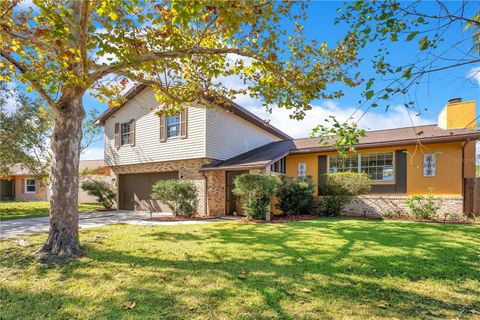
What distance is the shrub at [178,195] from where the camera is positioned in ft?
39.8

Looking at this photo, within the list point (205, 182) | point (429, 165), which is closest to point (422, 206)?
point (429, 165)

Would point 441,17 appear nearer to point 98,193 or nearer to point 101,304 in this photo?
point 101,304

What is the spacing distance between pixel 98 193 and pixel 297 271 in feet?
51.1

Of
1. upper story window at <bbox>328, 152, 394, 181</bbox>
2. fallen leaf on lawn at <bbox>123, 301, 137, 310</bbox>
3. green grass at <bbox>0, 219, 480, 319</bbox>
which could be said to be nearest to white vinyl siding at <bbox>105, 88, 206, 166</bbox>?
upper story window at <bbox>328, 152, 394, 181</bbox>

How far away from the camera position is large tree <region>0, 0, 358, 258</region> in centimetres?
506

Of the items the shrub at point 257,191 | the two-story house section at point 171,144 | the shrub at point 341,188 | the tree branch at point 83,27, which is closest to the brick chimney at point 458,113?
the shrub at point 341,188

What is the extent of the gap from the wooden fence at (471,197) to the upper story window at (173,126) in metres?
13.3

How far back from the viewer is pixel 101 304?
3482 millimetres

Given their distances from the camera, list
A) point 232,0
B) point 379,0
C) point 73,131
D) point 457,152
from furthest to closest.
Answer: point 457,152, point 73,131, point 232,0, point 379,0

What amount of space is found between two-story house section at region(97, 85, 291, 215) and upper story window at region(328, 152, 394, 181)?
4939 mm

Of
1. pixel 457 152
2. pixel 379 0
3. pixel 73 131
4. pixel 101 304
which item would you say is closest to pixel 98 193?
pixel 73 131

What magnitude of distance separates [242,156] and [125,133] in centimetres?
746

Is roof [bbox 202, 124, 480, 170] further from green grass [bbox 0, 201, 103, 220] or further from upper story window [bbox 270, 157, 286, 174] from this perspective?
green grass [bbox 0, 201, 103, 220]

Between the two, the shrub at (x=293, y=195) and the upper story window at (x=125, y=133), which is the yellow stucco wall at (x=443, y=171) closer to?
the shrub at (x=293, y=195)
